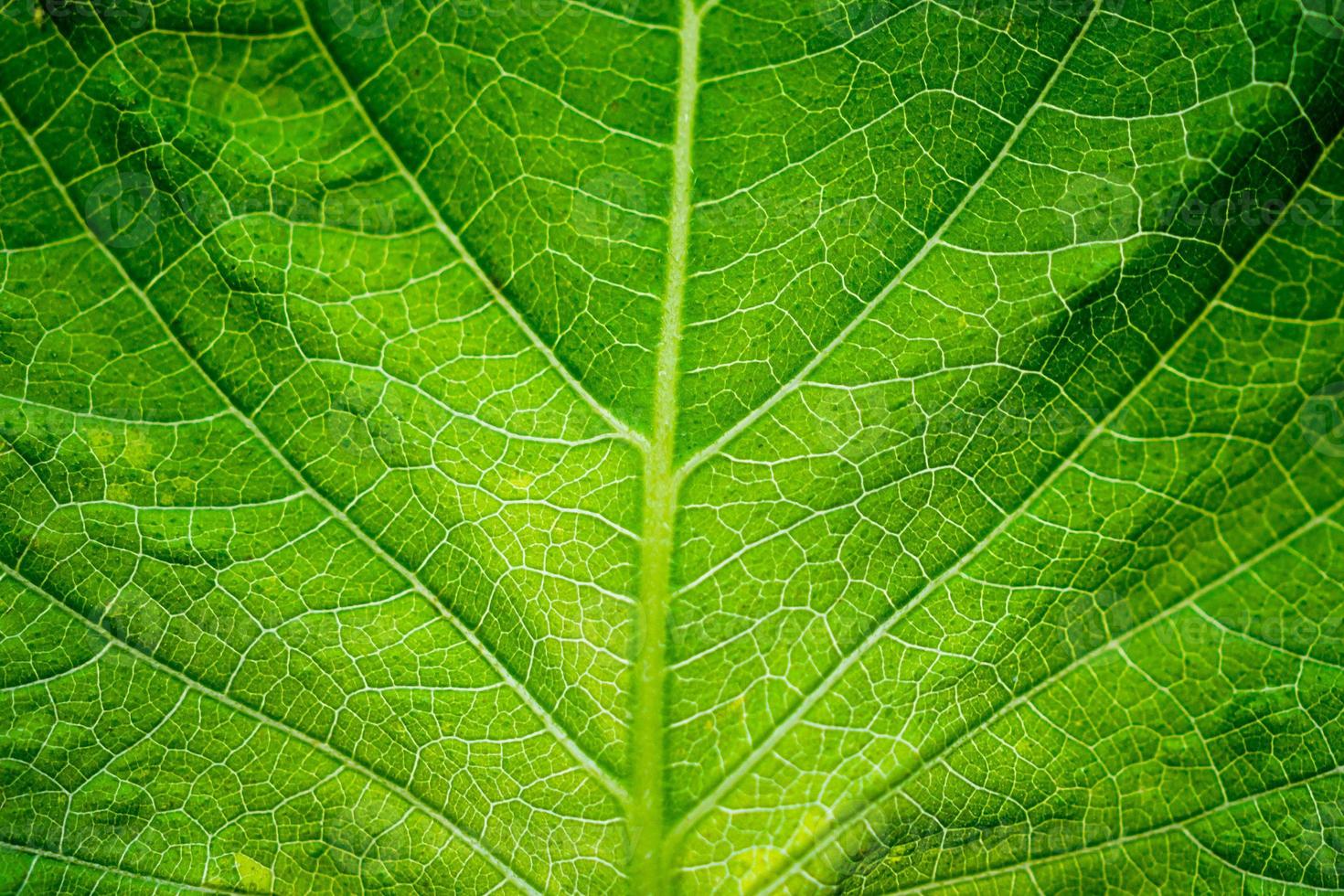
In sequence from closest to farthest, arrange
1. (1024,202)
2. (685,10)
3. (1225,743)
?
(685,10) → (1024,202) → (1225,743)

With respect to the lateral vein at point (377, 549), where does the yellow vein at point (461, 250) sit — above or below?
above

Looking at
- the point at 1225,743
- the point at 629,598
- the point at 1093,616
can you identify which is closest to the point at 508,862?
the point at 629,598

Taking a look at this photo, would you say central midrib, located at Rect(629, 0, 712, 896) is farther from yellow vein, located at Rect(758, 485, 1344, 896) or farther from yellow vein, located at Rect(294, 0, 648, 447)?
→ yellow vein, located at Rect(758, 485, 1344, 896)

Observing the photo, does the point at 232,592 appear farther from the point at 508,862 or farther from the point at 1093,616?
the point at 1093,616

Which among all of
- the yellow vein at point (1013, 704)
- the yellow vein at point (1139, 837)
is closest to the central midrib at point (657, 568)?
the yellow vein at point (1013, 704)

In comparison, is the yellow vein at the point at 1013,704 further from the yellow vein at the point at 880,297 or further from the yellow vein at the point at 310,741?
the yellow vein at the point at 880,297
